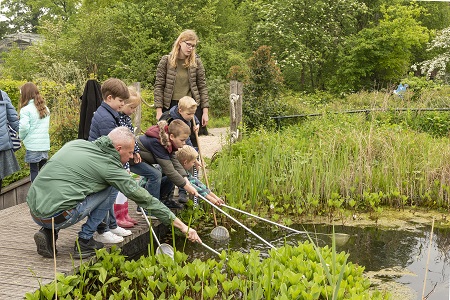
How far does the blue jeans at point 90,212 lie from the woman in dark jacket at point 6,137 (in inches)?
99.5

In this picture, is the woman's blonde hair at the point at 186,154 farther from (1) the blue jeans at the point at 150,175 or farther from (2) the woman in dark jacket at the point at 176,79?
(2) the woman in dark jacket at the point at 176,79

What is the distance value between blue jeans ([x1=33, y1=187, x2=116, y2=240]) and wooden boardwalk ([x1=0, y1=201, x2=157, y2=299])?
0.72ft

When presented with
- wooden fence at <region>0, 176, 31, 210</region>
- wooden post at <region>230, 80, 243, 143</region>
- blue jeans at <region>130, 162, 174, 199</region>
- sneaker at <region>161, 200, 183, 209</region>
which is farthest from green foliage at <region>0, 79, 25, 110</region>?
blue jeans at <region>130, 162, 174, 199</region>

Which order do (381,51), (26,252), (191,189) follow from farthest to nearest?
(381,51) → (191,189) → (26,252)

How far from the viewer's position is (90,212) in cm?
399

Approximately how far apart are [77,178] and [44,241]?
1.95ft

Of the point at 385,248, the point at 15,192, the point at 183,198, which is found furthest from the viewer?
the point at 15,192

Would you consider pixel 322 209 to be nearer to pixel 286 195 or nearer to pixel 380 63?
pixel 286 195

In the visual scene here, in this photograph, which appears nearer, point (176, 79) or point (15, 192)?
point (176, 79)

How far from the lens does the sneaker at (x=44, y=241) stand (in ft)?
12.9

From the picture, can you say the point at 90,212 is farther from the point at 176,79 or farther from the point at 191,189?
the point at 176,79

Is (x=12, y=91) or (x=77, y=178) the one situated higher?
(x=12, y=91)

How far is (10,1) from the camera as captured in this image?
57156 millimetres

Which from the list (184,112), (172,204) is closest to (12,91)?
(172,204)
